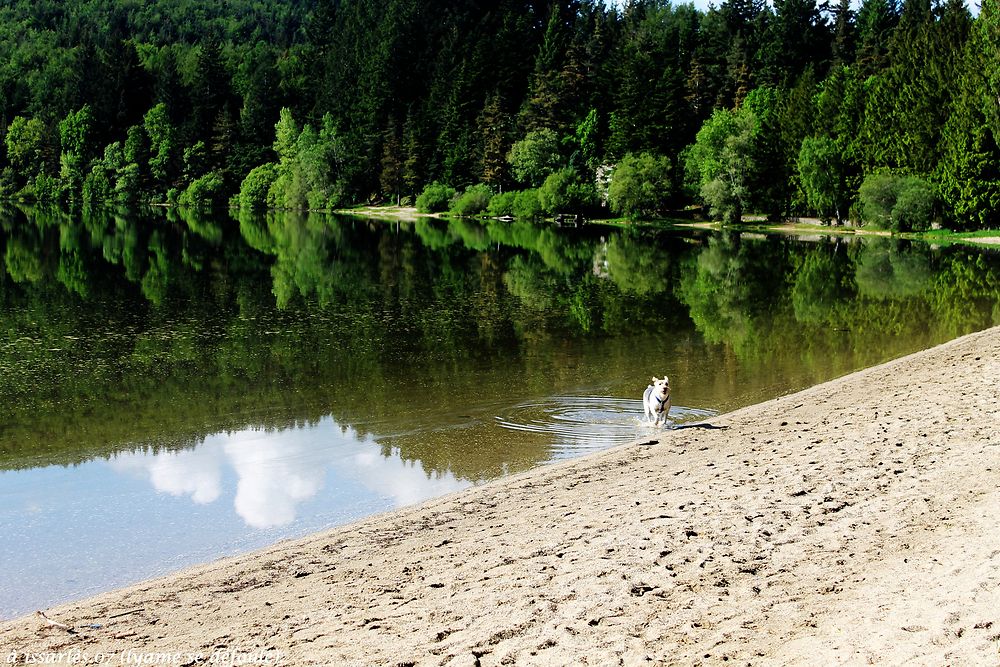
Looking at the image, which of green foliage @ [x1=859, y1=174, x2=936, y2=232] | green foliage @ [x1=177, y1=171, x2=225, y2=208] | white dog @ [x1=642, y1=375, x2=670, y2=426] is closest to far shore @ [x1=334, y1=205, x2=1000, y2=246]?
green foliage @ [x1=859, y1=174, x2=936, y2=232]

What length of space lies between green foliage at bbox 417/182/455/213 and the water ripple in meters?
92.8

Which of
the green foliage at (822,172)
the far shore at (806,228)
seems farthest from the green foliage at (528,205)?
the green foliage at (822,172)

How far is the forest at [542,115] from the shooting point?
244ft

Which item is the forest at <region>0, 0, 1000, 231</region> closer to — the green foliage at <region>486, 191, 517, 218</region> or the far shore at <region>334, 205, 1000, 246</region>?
the green foliage at <region>486, 191, 517, 218</region>

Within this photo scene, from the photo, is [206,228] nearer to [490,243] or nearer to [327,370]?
[490,243]

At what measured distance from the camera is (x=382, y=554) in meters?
10.9

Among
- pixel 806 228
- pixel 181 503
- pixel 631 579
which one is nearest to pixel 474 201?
pixel 806 228

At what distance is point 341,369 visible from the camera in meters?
23.2

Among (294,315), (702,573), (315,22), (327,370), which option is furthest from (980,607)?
(315,22)

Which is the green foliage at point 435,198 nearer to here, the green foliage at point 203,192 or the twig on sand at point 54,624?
the green foliage at point 203,192

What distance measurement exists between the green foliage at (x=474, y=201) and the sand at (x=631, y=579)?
303 ft

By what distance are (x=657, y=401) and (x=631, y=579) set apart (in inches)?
319

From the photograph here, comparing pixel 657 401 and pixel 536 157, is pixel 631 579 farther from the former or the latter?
pixel 536 157

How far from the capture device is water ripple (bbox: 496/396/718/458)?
1702 centimetres
